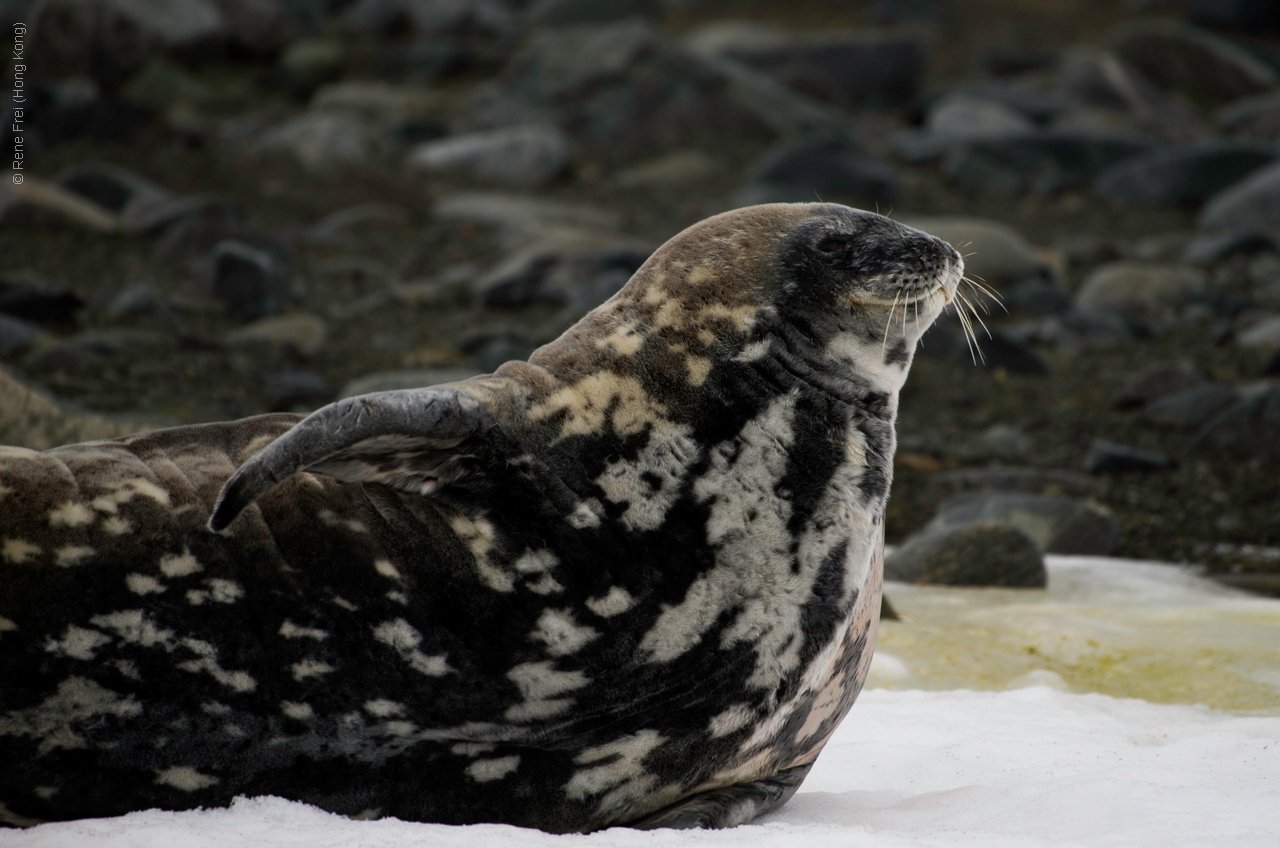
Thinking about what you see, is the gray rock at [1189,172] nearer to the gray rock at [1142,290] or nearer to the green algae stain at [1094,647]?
the gray rock at [1142,290]

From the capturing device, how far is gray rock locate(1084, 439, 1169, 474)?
8664mm

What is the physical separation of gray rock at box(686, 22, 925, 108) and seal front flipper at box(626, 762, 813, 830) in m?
19.3

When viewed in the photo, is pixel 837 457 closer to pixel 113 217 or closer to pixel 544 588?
pixel 544 588

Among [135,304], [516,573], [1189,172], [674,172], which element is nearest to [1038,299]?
[1189,172]

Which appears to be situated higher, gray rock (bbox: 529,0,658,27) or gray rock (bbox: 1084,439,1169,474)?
gray rock (bbox: 529,0,658,27)

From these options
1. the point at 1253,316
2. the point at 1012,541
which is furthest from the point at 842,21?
the point at 1012,541

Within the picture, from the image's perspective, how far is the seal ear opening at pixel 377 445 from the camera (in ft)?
8.01

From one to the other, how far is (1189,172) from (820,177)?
5087 millimetres

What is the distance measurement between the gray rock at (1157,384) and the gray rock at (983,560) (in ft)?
14.1

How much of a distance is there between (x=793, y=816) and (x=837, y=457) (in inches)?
38.4

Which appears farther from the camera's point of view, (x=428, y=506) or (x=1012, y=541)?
(x=1012, y=541)

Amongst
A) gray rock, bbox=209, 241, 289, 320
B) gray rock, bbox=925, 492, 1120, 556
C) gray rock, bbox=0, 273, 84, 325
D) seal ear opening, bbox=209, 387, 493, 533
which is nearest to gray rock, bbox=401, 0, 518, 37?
gray rock, bbox=209, 241, 289, 320

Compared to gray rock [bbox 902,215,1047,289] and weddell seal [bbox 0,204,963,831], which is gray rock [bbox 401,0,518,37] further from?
weddell seal [bbox 0,204,963,831]

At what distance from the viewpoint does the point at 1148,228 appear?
15.6 meters
